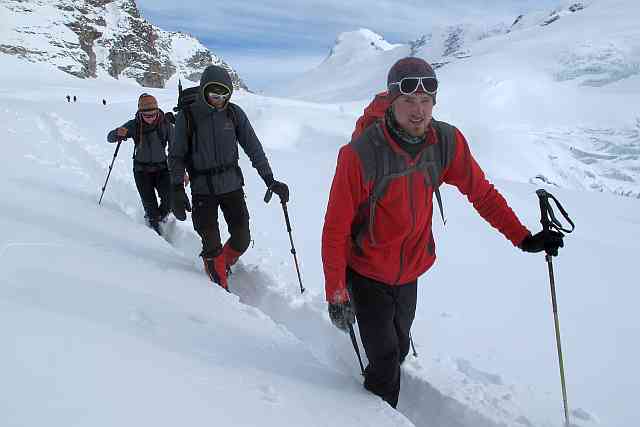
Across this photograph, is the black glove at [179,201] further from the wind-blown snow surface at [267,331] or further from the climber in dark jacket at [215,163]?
the wind-blown snow surface at [267,331]

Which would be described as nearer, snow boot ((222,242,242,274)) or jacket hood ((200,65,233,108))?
jacket hood ((200,65,233,108))

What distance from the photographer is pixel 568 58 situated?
39188 mm

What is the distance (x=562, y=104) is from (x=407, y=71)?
32851 millimetres

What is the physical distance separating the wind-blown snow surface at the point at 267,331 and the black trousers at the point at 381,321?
0.15 metres

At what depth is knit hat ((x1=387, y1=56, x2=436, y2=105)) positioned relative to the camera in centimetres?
237

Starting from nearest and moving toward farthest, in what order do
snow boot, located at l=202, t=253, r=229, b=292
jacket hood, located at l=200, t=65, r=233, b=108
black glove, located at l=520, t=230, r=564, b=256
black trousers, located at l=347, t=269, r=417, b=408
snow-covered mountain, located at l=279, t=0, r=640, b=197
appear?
black glove, located at l=520, t=230, r=564, b=256, black trousers, located at l=347, t=269, r=417, b=408, jacket hood, located at l=200, t=65, r=233, b=108, snow boot, located at l=202, t=253, r=229, b=292, snow-covered mountain, located at l=279, t=0, r=640, b=197

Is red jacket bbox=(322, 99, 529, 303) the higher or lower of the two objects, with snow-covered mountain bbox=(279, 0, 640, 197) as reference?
lower

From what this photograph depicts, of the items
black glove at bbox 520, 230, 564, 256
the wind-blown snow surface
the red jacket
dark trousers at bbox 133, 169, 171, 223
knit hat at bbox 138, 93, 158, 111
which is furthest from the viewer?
dark trousers at bbox 133, 169, 171, 223

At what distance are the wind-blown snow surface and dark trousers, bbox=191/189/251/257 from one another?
1.23 feet

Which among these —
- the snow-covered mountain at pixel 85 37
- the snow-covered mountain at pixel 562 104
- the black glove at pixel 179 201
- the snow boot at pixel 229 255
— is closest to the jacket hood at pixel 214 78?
the black glove at pixel 179 201

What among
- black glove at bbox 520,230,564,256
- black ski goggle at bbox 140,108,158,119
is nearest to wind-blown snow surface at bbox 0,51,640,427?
black glove at bbox 520,230,564,256

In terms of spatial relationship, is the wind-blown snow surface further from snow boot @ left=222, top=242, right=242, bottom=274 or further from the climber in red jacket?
the climber in red jacket

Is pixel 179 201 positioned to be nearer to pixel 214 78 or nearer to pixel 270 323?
pixel 214 78

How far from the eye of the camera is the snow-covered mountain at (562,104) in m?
21.1
